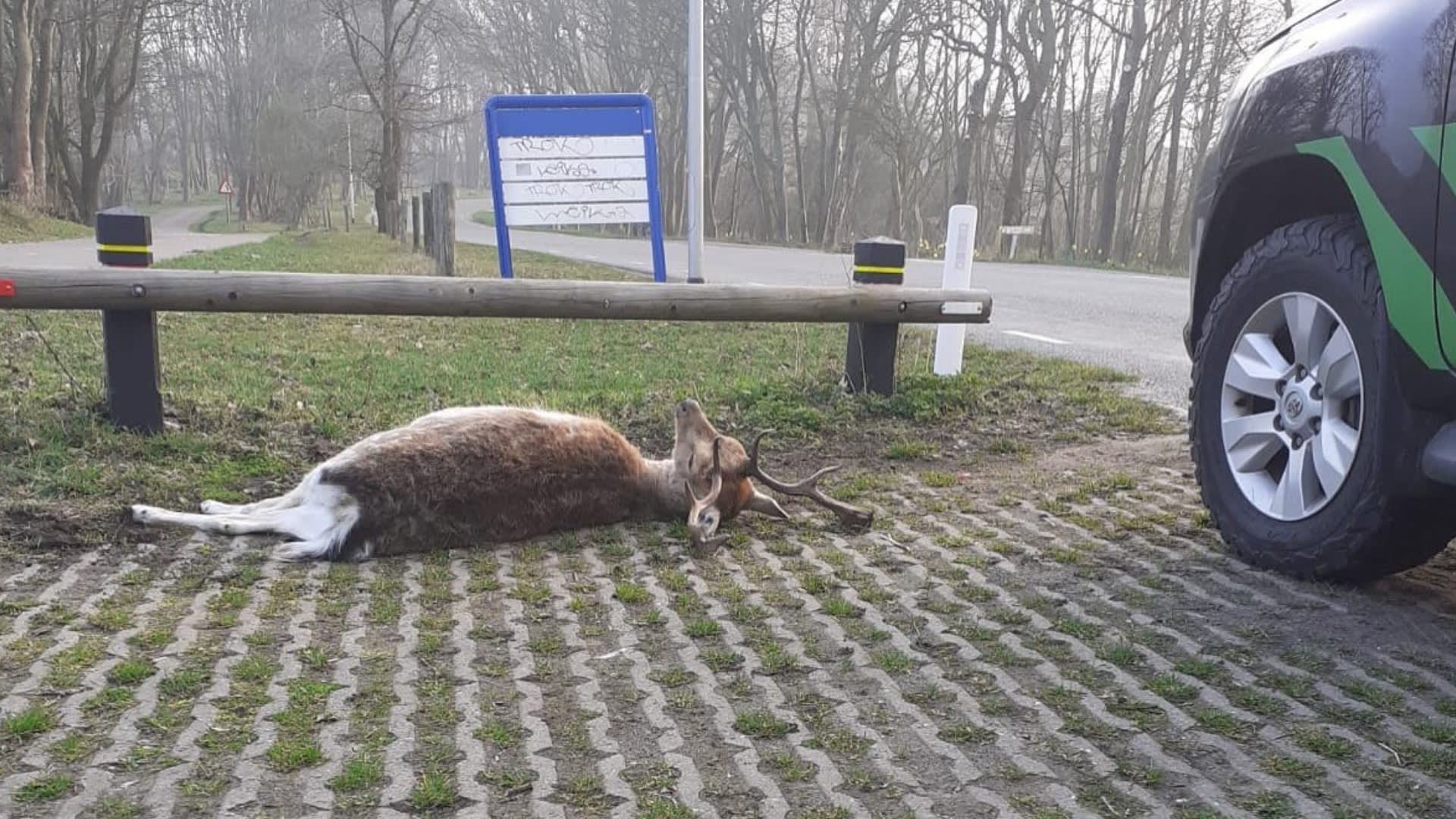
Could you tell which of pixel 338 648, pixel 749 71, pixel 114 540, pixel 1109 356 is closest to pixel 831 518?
pixel 338 648

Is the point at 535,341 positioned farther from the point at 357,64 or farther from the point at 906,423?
the point at 357,64

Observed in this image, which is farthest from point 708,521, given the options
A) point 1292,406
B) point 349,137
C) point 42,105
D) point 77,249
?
point 349,137

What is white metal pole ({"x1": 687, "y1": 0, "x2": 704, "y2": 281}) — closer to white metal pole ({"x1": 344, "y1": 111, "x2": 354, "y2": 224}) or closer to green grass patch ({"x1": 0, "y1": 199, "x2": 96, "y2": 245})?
green grass patch ({"x1": 0, "y1": 199, "x2": 96, "y2": 245})

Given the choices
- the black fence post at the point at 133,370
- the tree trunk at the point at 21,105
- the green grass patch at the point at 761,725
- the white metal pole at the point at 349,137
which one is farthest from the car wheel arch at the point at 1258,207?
the white metal pole at the point at 349,137

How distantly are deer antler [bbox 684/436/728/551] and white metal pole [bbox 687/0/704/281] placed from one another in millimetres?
8283

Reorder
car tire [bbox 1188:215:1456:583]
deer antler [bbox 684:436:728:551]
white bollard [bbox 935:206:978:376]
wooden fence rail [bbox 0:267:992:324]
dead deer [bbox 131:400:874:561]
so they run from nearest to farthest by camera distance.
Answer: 1. car tire [bbox 1188:215:1456:583]
2. dead deer [bbox 131:400:874:561]
3. deer antler [bbox 684:436:728:551]
4. wooden fence rail [bbox 0:267:992:324]
5. white bollard [bbox 935:206:978:376]

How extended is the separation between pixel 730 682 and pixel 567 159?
957 centimetres

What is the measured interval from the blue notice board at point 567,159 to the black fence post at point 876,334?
5.01 m

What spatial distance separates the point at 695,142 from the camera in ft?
43.3

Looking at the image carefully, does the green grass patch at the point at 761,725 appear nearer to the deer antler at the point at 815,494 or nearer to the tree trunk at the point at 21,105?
the deer antler at the point at 815,494

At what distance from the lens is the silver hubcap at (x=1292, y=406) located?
3801mm

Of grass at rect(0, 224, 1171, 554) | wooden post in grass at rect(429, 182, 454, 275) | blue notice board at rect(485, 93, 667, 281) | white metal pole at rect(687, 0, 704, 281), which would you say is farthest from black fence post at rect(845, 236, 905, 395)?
wooden post in grass at rect(429, 182, 454, 275)

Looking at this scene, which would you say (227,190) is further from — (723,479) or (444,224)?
(723,479)

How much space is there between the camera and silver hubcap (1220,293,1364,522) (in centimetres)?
380
